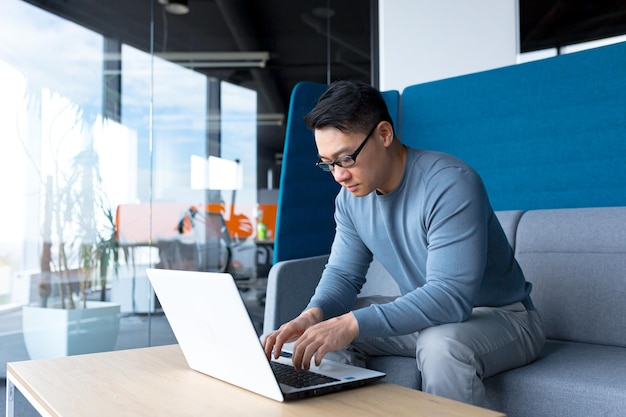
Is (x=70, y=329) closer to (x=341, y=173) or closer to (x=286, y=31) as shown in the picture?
(x=286, y=31)

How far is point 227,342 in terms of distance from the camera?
119 centimetres

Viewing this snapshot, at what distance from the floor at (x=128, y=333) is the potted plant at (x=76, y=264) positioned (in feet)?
0.15

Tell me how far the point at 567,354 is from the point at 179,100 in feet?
9.01

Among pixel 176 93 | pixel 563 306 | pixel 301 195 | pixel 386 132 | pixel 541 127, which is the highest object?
pixel 176 93

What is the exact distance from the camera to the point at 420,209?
1582 millimetres

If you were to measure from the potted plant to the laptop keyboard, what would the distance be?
7.83 ft

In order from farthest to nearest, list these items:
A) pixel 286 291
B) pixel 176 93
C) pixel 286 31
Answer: pixel 286 31
pixel 176 93
pixel 286 291

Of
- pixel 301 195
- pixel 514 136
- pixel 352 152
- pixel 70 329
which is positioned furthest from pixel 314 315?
pixel 70 329

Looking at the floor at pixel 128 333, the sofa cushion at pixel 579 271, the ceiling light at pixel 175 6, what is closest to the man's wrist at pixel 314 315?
the sofa cushion at pixel 579 271

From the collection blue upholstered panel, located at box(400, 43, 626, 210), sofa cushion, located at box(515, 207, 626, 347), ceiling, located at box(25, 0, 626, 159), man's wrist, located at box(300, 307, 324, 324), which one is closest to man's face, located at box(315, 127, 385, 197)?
man's wrist, located at box(300, 307, 324, 324)

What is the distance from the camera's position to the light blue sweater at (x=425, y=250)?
1.40 meters

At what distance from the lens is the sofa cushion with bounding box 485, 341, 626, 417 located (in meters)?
1.36

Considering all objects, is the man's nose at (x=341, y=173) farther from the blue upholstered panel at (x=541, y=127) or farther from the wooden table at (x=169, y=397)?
the blue upholstered panel at (x=541, y=127)

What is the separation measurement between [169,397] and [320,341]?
1.00 ft
